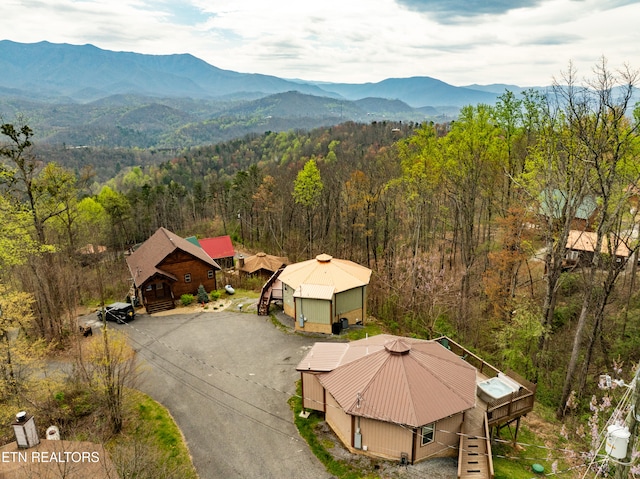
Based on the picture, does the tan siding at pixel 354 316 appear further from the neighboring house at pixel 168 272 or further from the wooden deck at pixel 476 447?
the neighboring house at pixel 168 272

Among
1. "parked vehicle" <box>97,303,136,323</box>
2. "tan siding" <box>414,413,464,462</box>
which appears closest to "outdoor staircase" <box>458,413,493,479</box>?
"tan siding" <box>414,413,464,462</box>

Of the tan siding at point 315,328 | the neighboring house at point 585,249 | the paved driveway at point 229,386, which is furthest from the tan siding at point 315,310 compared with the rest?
the neighboring house at point 585,249

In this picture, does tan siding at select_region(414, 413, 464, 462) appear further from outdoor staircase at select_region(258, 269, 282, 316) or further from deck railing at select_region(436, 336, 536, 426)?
outdoor staircase at select_region(258, 269, 282, 316)

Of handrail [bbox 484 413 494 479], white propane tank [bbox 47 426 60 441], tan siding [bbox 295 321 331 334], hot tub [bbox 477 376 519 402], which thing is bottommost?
tan siding [bbox 295 321 331 334]

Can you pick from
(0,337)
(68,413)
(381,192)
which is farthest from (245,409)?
(381,192)

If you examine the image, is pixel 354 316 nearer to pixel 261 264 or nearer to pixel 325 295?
pixel 325 295
